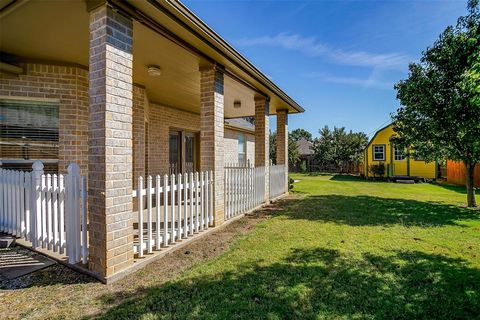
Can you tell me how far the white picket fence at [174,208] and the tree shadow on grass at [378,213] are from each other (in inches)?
105

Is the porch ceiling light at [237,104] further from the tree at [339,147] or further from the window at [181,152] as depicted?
the tree at [339,147]

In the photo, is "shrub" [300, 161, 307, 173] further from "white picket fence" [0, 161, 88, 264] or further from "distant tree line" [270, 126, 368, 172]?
"white picket fence" [0, 161, 88, 264]

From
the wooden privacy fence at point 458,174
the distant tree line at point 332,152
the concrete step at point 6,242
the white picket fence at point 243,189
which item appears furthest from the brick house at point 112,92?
the distant tree line at point 332,152

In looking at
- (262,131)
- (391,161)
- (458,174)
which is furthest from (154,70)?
(391,161)

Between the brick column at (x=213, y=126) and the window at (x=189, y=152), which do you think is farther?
the window at (x=189, y=152)

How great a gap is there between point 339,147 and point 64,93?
29.3 metres

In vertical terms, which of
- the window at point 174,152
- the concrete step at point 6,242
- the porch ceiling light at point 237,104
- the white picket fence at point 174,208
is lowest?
the concrete step at point 6,242

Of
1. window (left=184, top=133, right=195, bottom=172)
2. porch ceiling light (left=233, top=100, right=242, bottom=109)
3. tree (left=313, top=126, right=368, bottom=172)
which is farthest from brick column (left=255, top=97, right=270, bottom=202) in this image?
tree (left=313, top=126, right=368, bottom=172)

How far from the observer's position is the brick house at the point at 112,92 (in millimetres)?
3053

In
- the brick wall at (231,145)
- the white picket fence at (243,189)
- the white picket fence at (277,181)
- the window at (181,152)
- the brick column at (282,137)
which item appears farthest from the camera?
the brick wall at (231,145)

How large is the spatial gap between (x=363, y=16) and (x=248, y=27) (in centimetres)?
424

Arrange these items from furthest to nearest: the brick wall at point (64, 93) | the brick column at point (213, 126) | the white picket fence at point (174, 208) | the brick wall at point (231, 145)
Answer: the brick wall at point (231, 145) → the brick column at point (213, 126) → the brick wall at point (64, 93) → the white picket fence at point (174, 208)

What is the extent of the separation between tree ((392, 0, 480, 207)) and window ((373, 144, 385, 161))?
1355 cm

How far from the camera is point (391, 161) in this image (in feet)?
70.5
